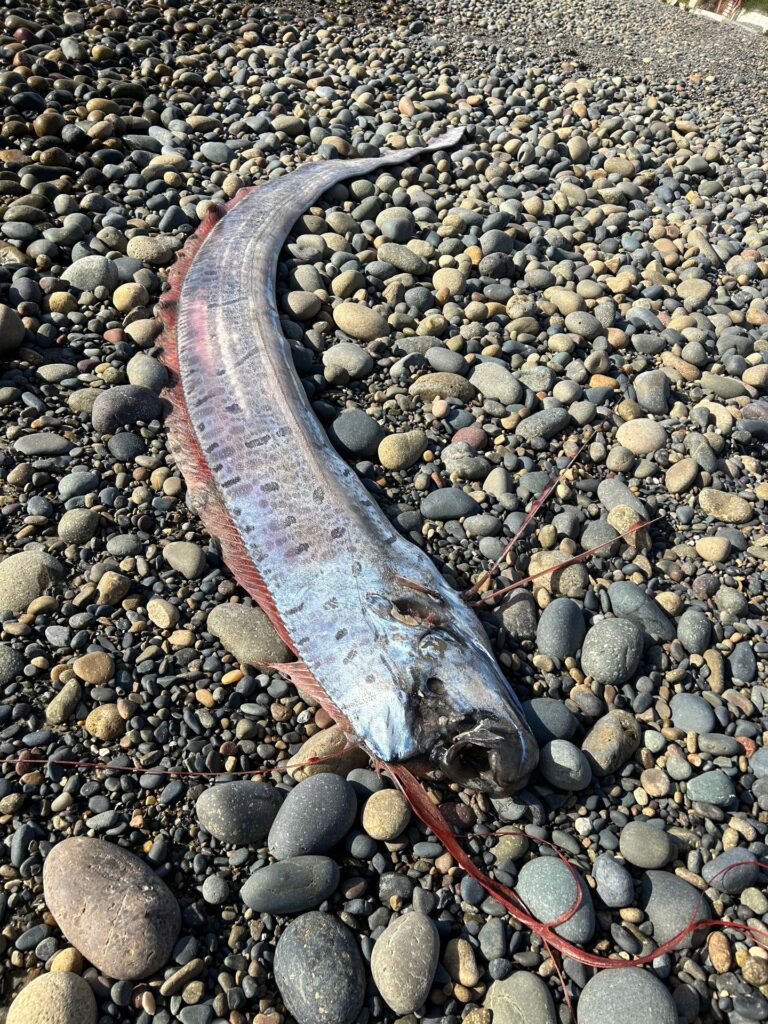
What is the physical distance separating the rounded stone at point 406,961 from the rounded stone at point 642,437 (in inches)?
110

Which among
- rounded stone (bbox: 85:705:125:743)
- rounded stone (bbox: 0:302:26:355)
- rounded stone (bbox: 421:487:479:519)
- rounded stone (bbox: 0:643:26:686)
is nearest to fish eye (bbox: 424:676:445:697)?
rounded stone (bbox: 421:487:479:519)

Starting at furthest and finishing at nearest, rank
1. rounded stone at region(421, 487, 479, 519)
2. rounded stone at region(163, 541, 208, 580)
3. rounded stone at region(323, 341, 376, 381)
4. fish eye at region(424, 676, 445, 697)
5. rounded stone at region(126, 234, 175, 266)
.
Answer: rounded stone at region(126, 234, 175, 266)
rounded stone at region(323, 341, 376, 381)
rounded stone at region(421, 487, 479, 519)
rounded stone at region(163, 541, 208, 580)
fish eye at region(424, 676, 445, 697)

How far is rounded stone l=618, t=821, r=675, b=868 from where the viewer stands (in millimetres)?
2637

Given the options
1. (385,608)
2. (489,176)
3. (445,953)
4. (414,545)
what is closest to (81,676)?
(385,608)

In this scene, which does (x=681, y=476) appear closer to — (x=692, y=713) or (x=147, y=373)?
(x=692, y=713)

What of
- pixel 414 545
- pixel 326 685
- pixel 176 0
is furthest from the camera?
pixel 176 0

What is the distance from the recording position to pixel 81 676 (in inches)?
119

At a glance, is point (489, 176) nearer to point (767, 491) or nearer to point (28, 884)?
point (767, 491)

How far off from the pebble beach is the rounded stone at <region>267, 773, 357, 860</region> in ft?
0.04

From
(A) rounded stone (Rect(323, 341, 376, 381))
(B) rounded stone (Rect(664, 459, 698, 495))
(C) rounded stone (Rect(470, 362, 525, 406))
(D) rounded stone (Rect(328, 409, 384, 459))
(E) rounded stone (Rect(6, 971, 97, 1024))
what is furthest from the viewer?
(A) rounded stone (Rect(323, 341, 376, 381))

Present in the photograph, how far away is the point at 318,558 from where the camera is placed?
126 inches

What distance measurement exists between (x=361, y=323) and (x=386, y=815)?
3.13 meters

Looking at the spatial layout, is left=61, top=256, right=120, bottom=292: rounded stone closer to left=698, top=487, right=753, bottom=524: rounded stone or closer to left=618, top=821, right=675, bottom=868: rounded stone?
left=698, top=487, right=753, bottom=524: rounded stone

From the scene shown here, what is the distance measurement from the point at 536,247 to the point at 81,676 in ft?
14.5
